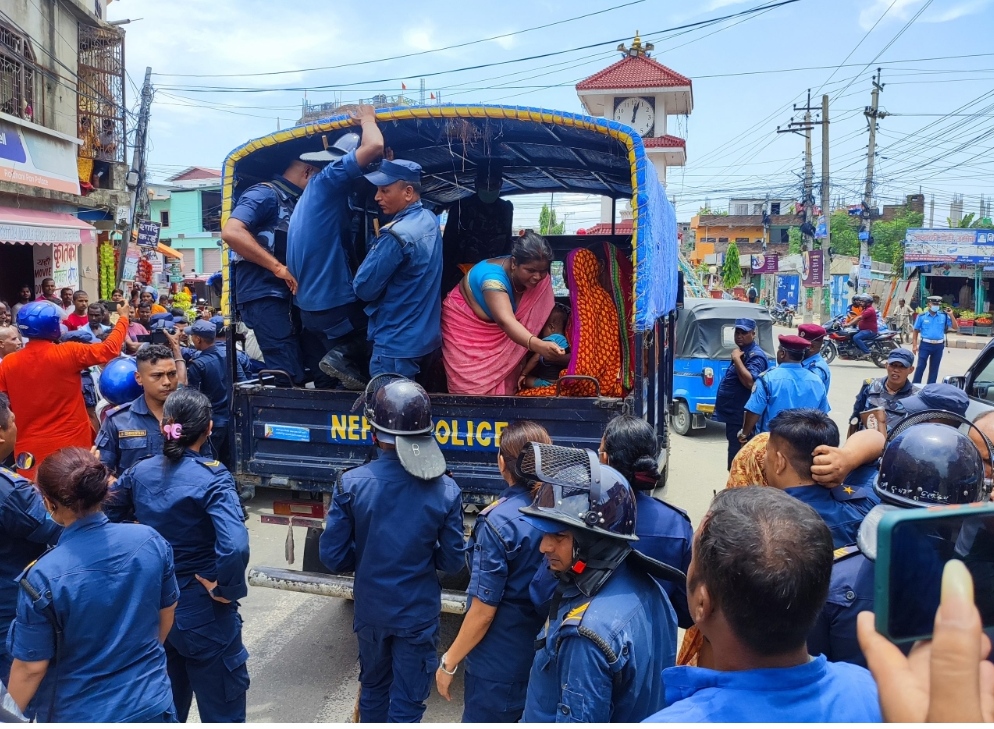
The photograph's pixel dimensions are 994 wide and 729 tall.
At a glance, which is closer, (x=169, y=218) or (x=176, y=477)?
(x=176, y=477)

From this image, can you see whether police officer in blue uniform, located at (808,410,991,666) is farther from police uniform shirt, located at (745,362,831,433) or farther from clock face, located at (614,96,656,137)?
clock face, located at (614,96,656,137)

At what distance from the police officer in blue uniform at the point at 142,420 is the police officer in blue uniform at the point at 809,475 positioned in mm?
2748

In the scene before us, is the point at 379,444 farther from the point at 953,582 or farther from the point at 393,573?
the point at 953,582

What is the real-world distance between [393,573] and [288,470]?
5.02 ft

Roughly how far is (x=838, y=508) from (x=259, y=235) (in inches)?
136

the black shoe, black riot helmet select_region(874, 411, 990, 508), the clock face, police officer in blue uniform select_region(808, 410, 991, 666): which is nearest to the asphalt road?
the black shoe

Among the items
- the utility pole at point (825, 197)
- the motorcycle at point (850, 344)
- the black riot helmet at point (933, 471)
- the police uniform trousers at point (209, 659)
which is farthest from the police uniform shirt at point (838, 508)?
the utility pole at point (825, 197)

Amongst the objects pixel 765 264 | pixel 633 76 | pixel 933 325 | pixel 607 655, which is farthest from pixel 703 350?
pixel 765 264

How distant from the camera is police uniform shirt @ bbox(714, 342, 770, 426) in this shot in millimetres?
6281

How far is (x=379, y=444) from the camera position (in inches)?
114

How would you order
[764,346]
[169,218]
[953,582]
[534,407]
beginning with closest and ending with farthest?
[953,582], [534,407], [764,346], [169,218]

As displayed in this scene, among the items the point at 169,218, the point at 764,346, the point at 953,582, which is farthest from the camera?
the point at 169,218

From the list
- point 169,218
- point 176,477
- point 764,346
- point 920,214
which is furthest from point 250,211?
point 920,214

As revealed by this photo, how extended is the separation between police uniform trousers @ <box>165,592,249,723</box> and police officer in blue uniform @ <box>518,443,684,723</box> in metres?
1.55
